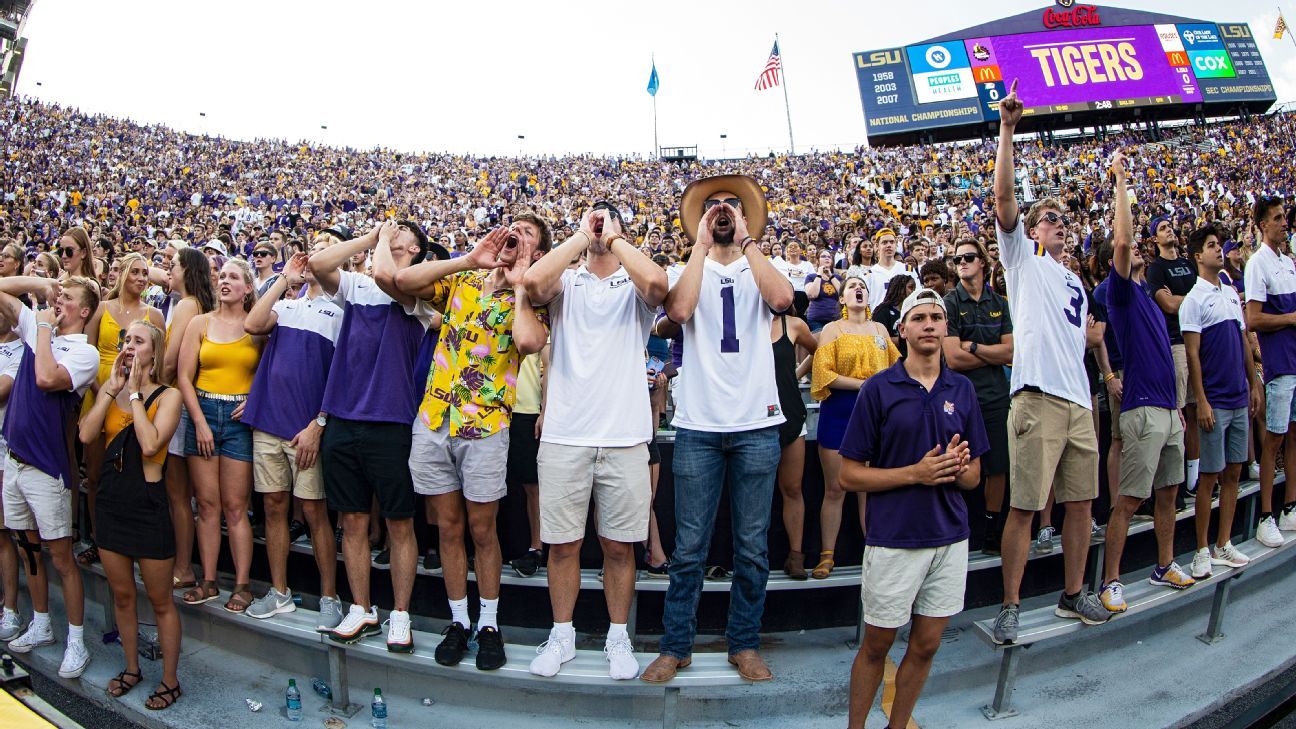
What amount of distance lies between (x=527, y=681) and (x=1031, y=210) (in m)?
3.49

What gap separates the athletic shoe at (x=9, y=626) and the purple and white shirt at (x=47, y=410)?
3.15ft

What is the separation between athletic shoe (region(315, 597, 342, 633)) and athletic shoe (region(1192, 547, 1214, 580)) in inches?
182

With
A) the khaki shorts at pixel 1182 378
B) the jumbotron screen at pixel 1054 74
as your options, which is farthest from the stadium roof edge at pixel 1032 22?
the khaki shorts at pixel 1182 378

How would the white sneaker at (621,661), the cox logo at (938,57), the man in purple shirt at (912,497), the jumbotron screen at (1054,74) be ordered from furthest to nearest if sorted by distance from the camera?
the cox logo at (938,57) < the jumbotron screen at (1054,74) < the white sneaker at (621,661) < the man in purple shirt at (912,497)

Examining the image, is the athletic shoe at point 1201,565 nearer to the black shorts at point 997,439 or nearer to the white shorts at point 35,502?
the black shorts at point 997,439

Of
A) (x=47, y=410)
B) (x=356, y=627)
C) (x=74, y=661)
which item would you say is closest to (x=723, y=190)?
(x=356, y=627)

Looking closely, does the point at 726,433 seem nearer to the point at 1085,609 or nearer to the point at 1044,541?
the point at 1085,609

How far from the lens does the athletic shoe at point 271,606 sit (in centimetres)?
401

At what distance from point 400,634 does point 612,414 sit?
144 cm

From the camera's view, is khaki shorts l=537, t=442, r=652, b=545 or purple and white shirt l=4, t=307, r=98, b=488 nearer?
khaki shorts l=537, t=442, r=652, b=545

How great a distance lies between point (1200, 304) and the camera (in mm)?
4707

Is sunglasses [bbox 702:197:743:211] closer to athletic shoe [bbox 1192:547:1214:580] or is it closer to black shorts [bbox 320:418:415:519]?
black shorts [bbox 320:418:415:519]

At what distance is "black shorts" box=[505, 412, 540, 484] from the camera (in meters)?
4.24

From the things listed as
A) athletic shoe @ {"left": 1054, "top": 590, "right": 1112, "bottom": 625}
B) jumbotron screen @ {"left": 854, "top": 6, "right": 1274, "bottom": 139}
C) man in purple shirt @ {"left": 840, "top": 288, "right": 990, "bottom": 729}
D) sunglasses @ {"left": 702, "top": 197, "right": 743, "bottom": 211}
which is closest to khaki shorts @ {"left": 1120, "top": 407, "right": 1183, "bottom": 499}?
athletic shoe @ {"left": 1054, "top": 590, "right": 1112, "bottom": 625}
